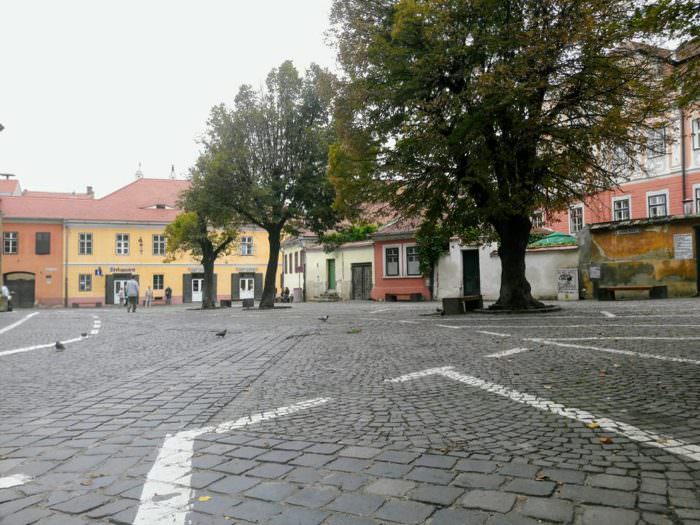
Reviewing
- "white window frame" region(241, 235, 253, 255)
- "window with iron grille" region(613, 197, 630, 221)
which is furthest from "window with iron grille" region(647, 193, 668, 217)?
"white window frame" region(241, 235, 253, 255)

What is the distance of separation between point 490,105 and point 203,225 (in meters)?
23.0

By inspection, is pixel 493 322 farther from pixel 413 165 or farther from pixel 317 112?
pixel 317 112

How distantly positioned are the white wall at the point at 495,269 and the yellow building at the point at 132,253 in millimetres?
22702

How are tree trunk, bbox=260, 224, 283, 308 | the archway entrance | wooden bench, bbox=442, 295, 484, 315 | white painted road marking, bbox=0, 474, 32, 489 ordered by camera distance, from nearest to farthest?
white painted road marking, bbox=0, 474, 32, 489, wooden bench, bbox=442, 295, 484, 315, tree trunk, bbox=260, 224, 283, 308, the archway entrance

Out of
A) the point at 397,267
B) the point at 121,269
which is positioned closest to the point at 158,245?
the point at 121,269

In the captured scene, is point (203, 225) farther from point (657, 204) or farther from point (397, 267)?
point (657, 204)

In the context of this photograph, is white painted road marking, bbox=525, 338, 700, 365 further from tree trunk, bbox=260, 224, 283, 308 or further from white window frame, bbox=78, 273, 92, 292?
white window frame, bbox=78, 273, 92, 292

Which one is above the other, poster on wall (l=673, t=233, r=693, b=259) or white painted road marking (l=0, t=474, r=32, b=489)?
poster on wall (l=673, t=233, r=693, b=259)

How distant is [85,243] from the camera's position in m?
51.2

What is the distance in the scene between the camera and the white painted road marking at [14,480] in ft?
10.4

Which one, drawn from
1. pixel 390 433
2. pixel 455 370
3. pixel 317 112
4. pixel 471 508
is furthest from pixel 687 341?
pixel 317 112

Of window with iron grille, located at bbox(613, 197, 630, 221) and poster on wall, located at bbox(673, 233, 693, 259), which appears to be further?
window with iron grille, located at bbox(613, 197, 630, 221)

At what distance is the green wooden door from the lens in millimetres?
43969

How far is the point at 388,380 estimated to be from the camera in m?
6.24
